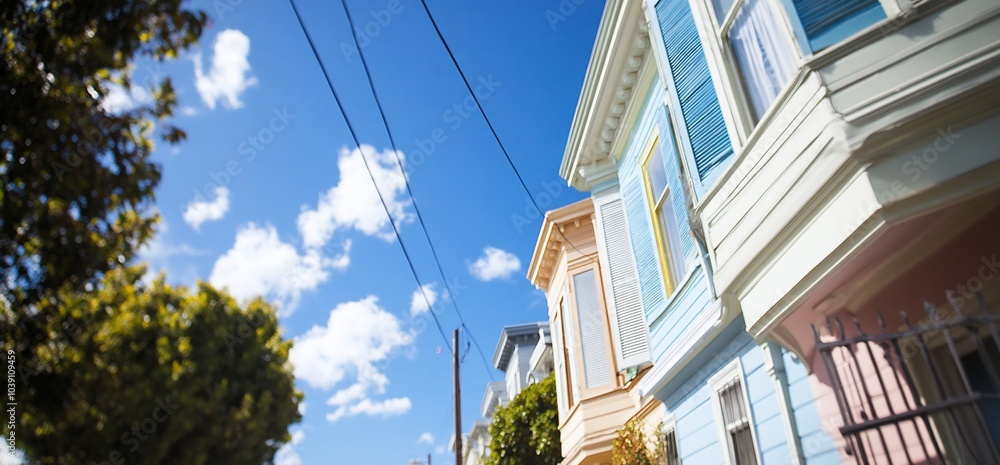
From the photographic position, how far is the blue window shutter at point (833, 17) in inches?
173

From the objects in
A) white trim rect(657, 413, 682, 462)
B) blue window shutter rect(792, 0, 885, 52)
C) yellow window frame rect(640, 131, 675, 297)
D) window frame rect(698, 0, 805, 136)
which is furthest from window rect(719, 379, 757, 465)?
blue window shutter rect(792, 0, 885, 52)

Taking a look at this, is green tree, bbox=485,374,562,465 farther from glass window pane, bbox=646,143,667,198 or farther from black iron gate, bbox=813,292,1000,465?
black iron gate, bbox=813,292,1000,465

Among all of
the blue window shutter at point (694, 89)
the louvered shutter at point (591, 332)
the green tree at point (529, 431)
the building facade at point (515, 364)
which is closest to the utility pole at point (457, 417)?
the green tree at point (529, 431)

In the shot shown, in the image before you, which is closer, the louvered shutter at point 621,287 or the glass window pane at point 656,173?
the glass window pane at point 656,173

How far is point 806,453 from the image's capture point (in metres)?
5.30

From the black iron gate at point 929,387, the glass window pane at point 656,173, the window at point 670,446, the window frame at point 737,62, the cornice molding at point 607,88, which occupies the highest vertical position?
the cornice molding at point 607,88

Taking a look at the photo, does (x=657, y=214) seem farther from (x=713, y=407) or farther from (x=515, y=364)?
(x=515, y=364)

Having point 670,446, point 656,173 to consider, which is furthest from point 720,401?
point 656,173

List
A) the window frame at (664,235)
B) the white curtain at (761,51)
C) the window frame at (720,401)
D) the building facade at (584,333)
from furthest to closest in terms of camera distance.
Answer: the building facade at (584,333), the window frame at (664,235), the window frame at (720,401), the white curtain at (761,51)

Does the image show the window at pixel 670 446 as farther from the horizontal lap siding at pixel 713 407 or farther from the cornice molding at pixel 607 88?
the cornice molding at pixel 607 88

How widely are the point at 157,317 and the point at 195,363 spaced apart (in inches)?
38.3

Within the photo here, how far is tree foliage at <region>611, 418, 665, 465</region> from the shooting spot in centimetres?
882

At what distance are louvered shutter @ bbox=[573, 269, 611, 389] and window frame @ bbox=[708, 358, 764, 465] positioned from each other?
5.17 meters

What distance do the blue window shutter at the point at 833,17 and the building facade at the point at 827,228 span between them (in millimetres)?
13
